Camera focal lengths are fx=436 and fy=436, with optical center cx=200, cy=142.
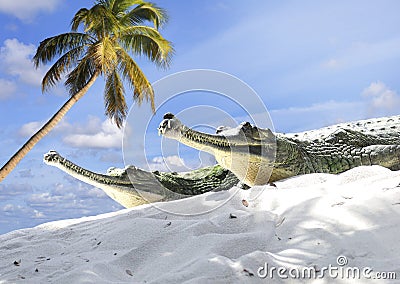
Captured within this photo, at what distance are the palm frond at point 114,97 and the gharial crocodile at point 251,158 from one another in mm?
7528

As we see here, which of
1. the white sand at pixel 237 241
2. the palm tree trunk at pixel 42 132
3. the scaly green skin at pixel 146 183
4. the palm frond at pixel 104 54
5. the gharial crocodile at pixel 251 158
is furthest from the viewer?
the palm frond at pixel 104 54

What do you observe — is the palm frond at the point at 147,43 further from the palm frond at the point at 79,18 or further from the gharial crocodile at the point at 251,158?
the gharial crocodile at the point at 251,158

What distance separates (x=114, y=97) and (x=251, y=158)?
10.1 m

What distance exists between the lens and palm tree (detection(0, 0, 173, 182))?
13703 mm

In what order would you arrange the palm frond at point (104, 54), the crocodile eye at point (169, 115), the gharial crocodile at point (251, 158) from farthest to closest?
1. the palm frond at point (104, 54)
2. the gharial crocodile at point (251, 158)
3. the crocodile eye at point (169, 115)

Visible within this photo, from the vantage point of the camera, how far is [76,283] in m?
2.74

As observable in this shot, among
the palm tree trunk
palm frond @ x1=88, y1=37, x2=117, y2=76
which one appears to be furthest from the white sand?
palm frond @ x1=88, y1=37, x2=117, y2=76

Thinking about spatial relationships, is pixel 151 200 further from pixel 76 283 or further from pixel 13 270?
pixel 76 283

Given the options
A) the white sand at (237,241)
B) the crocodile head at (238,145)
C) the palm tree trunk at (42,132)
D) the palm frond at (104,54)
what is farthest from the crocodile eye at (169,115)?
the palm tree trunk at (42,132)

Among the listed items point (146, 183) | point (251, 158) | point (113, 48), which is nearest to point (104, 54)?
point (113, 48)

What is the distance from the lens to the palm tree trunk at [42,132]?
12.6 m

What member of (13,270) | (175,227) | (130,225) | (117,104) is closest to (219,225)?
(175,227)

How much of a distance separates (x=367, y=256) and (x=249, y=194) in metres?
1.90

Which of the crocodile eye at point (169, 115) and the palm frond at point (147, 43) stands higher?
the palm frond at point (147, 43)
